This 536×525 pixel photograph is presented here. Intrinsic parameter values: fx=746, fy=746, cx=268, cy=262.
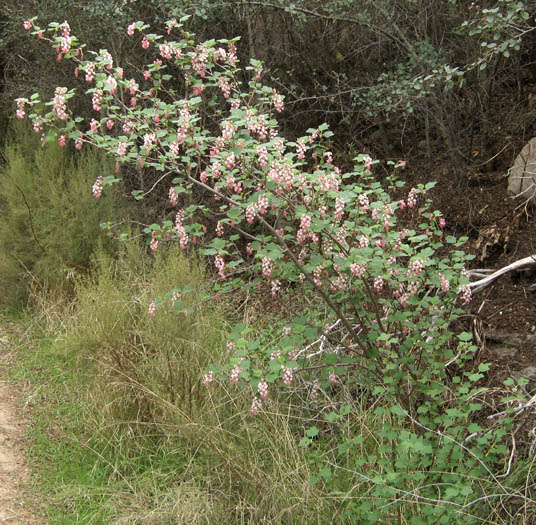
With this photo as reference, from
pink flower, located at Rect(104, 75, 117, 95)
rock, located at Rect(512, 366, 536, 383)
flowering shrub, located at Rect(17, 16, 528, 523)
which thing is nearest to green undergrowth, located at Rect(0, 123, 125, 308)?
flowering shrub, located at Rect(17, 16, 528, 523)

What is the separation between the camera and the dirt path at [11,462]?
355 cm

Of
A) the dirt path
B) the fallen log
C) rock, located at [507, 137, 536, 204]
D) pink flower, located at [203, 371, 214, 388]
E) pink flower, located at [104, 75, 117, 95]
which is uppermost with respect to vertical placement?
pink flower, located at [104, 75, 117, 95]

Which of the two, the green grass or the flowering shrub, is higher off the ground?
the flowering shrub

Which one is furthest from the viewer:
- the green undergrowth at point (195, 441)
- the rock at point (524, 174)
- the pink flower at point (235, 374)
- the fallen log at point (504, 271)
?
the rock at point (524, 174)

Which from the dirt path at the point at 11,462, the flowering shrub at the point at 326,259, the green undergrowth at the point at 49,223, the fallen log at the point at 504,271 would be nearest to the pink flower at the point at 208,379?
the flowering shrub at the point at 326,259

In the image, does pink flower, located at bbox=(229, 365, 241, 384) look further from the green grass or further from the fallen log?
the fallen log

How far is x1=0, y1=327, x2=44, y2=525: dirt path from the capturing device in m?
3.55

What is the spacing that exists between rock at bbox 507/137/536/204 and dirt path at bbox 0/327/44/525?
3.45m

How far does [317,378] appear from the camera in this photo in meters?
3.91

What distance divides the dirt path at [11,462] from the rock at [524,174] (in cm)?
345

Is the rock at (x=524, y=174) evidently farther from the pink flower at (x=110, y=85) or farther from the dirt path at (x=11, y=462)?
the dirt path at (x=11, y=462)

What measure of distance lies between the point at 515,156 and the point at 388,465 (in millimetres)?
3118

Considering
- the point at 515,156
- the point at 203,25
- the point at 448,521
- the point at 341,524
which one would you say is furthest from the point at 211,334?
the point at 203,25

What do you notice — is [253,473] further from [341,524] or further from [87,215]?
[87,215]
